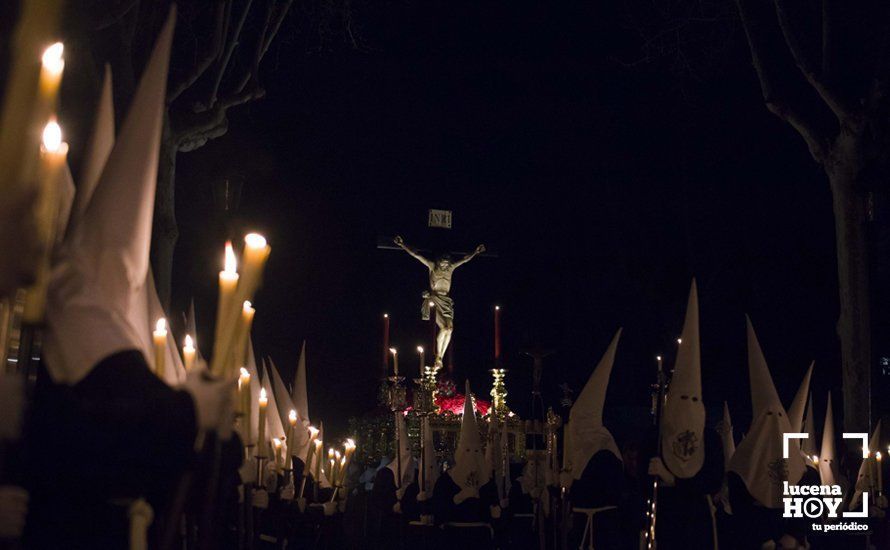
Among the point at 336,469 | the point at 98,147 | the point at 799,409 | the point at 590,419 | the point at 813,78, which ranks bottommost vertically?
the point at 336,469

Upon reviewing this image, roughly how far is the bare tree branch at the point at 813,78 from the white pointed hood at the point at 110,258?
33.3 feet

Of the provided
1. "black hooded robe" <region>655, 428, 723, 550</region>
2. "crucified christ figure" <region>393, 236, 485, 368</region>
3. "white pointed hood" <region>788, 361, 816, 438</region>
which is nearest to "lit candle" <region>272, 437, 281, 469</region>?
"black hooded robe" <region>655, 428, 723, 550</region>

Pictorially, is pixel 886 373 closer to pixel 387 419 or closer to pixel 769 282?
pixel 769 282

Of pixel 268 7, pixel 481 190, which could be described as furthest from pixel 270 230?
pixel 268 7

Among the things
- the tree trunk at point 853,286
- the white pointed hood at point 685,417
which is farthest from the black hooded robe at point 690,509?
the tree trunk at point 853,286

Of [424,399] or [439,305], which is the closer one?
[424,399]

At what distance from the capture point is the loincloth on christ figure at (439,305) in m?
17.2

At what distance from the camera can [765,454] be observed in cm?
854

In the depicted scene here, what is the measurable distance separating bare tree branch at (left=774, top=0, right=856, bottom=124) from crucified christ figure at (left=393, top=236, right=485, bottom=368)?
7.57 m

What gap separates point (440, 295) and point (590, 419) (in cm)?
829

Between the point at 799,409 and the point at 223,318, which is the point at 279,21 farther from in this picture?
the point at 223,318

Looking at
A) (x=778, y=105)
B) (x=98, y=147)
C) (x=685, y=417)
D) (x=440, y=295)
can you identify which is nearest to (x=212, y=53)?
(x=685, y=417)

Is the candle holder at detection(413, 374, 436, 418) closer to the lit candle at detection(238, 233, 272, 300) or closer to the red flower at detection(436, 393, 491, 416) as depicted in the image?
the red flower at detection(436, 393, 491, 416)

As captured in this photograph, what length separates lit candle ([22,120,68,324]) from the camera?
2.25 metres
